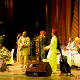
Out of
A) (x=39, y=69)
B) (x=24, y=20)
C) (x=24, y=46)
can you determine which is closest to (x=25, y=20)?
(x=24, y=20)

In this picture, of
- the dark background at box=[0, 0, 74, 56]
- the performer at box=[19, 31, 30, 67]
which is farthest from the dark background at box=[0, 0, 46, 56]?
the performer at box=[19, 31, 30, 67]

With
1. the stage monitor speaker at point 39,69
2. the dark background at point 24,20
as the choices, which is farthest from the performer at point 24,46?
the dark background at point 24,20

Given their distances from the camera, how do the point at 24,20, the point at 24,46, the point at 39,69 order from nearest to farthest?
the point at 39,69
the point at 24,46
the point at 24,20

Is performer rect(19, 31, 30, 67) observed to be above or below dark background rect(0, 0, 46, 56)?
below

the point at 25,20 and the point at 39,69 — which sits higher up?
the point at 25,20

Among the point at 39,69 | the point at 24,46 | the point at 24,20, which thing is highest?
the point at 24,20

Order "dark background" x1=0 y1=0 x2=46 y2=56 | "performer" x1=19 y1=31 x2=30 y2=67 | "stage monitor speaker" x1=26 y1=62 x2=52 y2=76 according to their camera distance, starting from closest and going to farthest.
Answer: "stage monitor speaker" x1=26 y1=62 x2=52 y2=76, "performer" x1=19 y1=31 x2=30 y2=67, "dark background" x1=0 y1=0 x2=46 y2=56

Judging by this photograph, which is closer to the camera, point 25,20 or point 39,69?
point 39,69

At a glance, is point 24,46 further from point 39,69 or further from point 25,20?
point 25,20

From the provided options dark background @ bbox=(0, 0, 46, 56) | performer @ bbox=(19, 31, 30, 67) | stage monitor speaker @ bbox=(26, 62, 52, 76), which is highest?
dark background @ bbox=(0, 0, 46, 56)

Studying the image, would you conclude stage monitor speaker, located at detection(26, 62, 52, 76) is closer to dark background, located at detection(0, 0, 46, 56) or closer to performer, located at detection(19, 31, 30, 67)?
performer, located at detection(19, 31, 30, 67)

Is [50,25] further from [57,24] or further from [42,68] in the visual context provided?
[42,68]

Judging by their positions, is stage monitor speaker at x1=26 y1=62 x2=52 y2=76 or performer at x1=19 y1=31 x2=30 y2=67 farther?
performer at x1=19 y1=31 x2=30 y2=67

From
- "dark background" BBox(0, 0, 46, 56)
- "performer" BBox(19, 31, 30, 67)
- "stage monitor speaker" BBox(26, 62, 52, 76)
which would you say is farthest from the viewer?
"dark background" BBox(0, 0, 46, 56)
